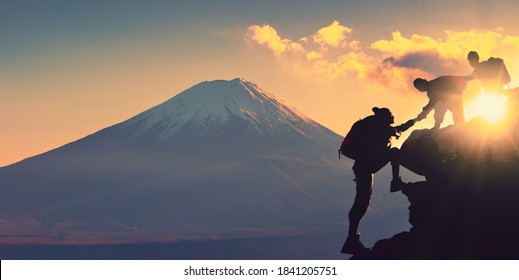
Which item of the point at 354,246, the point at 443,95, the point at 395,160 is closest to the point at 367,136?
the point at 395,160

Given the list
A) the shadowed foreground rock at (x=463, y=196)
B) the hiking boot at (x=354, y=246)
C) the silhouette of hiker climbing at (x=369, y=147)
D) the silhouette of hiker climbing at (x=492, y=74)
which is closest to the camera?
the shadowed foreground rock at (x=463, y=196)

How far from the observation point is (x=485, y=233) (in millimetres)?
16906

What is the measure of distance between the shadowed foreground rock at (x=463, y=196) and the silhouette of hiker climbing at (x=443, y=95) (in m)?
0.90

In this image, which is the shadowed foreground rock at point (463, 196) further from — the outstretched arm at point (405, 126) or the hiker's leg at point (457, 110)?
the hiker's leg at point (457, 110)

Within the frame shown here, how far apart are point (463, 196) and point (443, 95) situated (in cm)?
300

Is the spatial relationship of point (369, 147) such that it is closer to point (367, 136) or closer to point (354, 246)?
point (367, 136)

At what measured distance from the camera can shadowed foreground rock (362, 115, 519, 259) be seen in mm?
16844

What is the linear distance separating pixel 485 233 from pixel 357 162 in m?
3.00

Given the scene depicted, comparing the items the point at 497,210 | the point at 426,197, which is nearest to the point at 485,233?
the point at 497,210

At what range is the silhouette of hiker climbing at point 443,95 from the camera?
19.3 metres

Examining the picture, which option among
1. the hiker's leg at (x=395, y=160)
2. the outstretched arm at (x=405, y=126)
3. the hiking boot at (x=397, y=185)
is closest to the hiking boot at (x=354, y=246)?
the hiking boot at (x=397, y=185)

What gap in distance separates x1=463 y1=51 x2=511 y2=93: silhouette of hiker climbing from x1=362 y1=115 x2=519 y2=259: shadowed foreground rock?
1.60 metres

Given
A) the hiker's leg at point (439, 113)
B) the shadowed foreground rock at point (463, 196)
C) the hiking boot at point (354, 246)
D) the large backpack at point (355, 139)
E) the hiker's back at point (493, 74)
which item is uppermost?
the hiker's back at point (493, 74)
